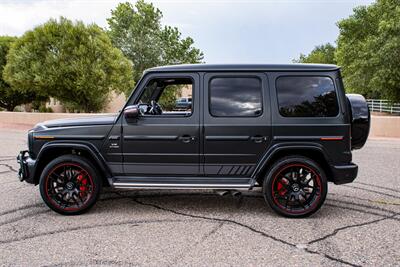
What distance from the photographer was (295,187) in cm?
518

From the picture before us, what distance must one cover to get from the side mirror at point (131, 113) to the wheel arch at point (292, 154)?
1.71 m

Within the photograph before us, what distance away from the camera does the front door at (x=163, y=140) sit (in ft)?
16.9

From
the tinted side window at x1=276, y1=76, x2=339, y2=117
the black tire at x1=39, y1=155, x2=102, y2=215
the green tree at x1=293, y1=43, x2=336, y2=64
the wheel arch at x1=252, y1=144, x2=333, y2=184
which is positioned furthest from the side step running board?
the green tree at x1=293, y1=43, x2=336, y2=64

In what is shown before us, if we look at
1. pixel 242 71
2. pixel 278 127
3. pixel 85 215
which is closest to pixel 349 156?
pixel 278 127

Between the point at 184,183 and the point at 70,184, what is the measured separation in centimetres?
152

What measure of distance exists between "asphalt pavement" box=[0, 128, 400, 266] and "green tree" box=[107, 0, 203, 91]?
89.3 feet

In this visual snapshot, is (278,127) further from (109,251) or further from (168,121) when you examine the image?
(109,251)

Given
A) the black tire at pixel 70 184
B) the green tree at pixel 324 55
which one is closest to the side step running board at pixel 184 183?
the black tire at pixel 70 184

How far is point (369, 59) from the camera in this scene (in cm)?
2809

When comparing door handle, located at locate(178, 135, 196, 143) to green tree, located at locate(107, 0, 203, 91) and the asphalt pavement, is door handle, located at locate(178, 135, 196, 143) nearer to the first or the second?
the asphalt pavement

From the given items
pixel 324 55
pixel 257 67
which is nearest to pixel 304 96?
pixel 257 67

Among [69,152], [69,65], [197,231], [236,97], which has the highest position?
[69,65]

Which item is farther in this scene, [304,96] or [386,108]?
[386,108]

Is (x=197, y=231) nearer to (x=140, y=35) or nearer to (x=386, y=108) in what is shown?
(x=140, y=35)
